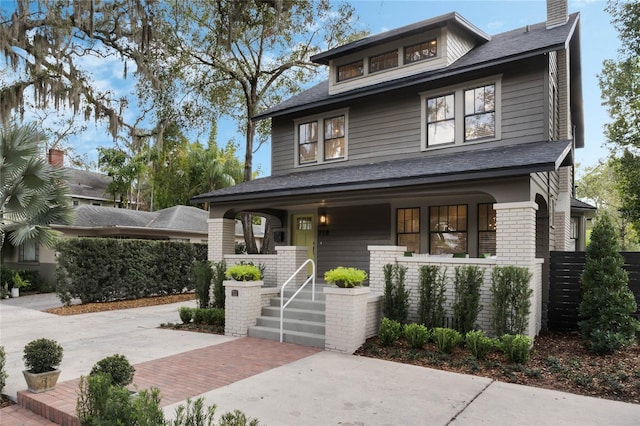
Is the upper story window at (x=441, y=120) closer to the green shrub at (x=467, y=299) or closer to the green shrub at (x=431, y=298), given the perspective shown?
the green shrub at (x=431, y=298)

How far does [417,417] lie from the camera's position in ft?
14.6

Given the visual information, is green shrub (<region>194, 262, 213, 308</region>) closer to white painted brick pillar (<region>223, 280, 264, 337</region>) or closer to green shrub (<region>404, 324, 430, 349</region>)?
white painted brick pillar (<region>223, 280, 264, 337</region>)

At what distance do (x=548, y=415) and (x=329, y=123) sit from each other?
30.7ft

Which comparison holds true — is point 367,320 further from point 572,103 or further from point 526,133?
point 572,103

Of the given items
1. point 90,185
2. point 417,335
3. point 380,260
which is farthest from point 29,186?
point 90,185

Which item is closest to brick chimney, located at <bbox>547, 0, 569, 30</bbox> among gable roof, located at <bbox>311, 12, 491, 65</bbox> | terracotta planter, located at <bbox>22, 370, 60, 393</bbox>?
gable roof, located at <bbox>311, 12, 491, 65</bbox>

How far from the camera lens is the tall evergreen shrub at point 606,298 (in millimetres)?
6844

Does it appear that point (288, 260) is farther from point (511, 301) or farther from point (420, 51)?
point (420, 51)

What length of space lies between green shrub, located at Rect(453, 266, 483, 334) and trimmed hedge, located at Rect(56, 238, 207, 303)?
35.2ft

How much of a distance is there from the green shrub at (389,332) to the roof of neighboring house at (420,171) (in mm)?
2648

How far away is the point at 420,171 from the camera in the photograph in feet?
28.0

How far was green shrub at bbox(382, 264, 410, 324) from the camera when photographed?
307 inches

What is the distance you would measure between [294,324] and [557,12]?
10.0 meters

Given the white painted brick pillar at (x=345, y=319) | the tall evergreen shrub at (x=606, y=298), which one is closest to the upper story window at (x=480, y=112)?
the tall evergreen shrub at (x=606, y=298)
